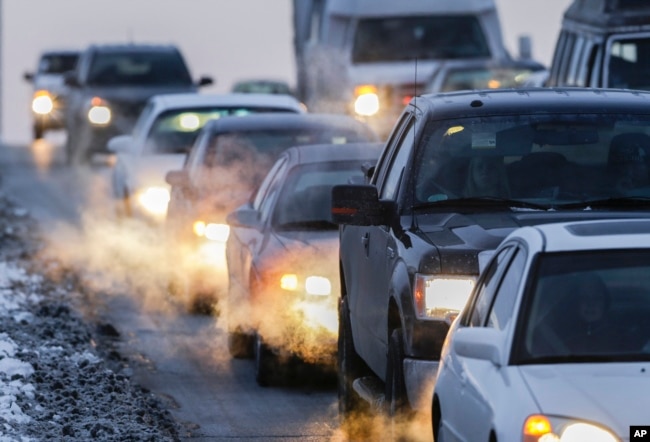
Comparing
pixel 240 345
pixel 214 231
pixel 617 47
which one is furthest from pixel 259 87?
pixel 240 345

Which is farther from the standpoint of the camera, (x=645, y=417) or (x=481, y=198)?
(x=481, y=198)

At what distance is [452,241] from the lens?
28.3ft

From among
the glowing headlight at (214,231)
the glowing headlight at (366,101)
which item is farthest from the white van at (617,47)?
the glowing headlight at (366,101)

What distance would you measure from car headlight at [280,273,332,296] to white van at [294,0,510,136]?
14583 mm

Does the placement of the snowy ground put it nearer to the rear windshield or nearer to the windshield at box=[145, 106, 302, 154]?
the windshield at box=[145, 106, 302, 154]

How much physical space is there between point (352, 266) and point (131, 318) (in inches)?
230

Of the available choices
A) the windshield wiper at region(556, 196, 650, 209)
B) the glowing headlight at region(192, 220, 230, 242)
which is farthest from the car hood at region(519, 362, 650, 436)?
the glowing headlight at region(192, 220, 230, 242)

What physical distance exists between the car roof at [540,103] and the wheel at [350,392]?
4.48ft

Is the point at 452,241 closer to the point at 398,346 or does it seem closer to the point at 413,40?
the point at 398,346

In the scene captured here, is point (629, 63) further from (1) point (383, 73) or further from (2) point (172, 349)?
(1) point (383, 73)

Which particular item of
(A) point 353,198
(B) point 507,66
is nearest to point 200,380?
(A) point 353,198

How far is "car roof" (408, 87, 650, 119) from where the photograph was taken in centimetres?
959

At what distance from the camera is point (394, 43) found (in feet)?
91.5

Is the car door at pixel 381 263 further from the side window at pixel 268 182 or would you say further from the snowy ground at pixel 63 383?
the side window at pixel 268 182
